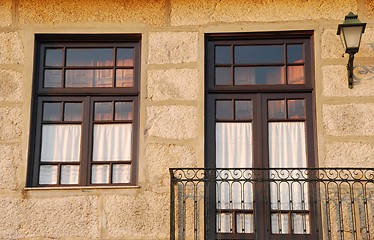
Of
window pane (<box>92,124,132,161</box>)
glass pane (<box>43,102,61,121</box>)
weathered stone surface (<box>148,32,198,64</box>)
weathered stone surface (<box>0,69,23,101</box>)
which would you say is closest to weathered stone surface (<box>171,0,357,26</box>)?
weathered stone surface (<box>148,32,198,64</box>)

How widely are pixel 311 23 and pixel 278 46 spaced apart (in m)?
0.45

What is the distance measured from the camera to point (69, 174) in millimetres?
8102

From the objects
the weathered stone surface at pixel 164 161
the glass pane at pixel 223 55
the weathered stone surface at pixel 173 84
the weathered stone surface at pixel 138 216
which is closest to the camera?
the weathered stone surface at pixel 138 216

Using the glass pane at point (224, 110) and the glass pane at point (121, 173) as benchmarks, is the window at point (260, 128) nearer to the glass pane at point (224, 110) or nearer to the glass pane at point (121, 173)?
the glass pane at point (224, 110)

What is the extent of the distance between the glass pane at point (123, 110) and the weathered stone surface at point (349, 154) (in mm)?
2190

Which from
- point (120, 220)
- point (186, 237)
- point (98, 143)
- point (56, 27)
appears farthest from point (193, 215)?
point (56, 27)

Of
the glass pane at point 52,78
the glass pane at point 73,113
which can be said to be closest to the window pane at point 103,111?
the glass pane at point 73,113

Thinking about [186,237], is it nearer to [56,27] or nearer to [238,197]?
[238,197]

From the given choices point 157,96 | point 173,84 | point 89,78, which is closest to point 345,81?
point 173,84

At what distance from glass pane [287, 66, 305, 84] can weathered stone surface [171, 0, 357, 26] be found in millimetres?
544

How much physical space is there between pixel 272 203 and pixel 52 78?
283 cm

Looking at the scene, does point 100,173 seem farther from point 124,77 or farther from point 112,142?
point 124,77

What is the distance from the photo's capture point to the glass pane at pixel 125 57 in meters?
8.41

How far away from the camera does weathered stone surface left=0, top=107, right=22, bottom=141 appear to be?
318 inches
